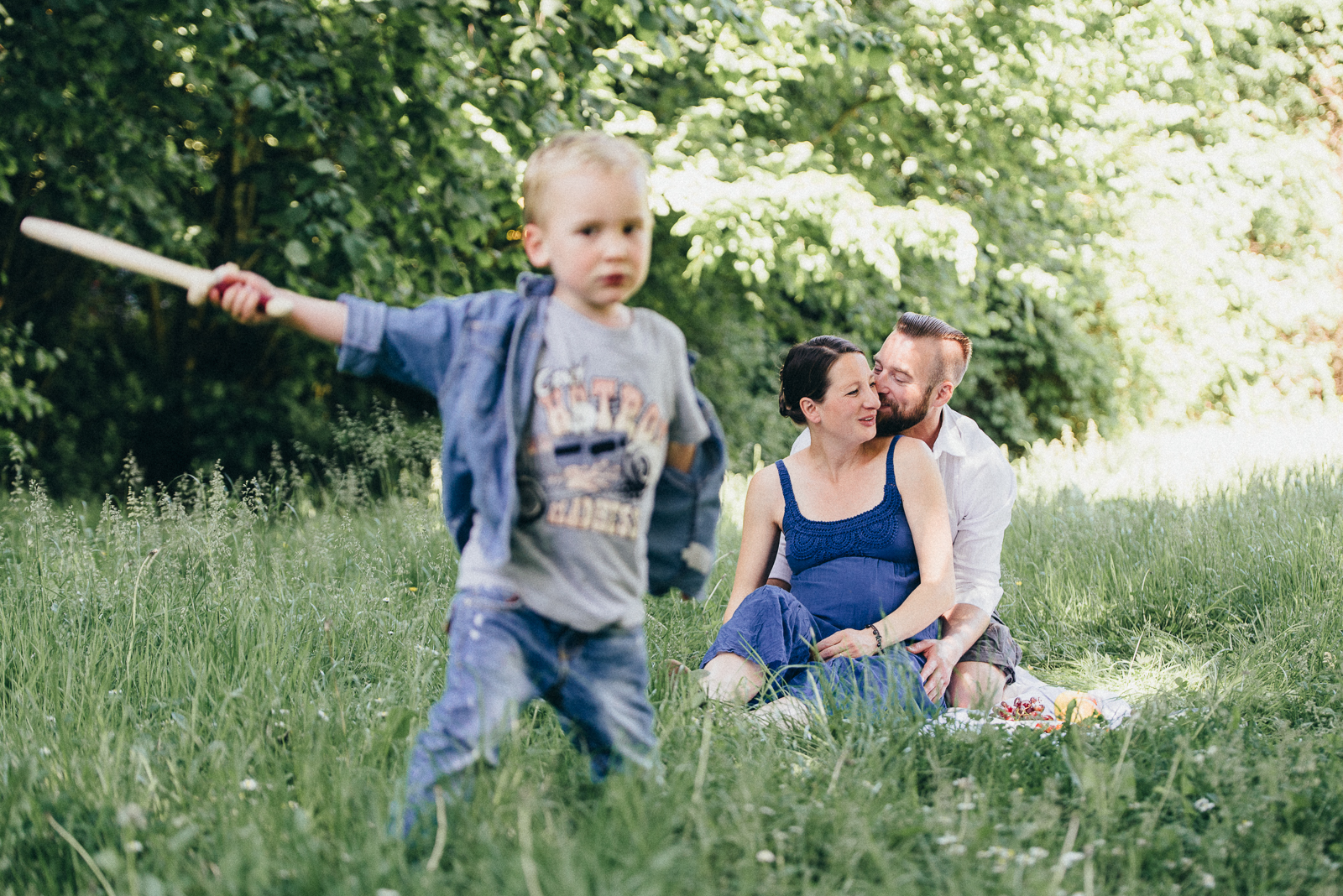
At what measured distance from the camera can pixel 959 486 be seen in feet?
12.3

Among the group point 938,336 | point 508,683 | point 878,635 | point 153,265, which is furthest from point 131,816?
point 938,336

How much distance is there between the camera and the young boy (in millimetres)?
1848

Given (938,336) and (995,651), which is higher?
(938,336)

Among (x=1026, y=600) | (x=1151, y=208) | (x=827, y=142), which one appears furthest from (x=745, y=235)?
(x=1151, y=208)

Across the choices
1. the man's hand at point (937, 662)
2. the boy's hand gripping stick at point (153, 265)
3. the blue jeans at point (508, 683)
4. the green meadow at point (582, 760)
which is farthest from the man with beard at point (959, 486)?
the boy's hand gripping stick at point (153, 265)

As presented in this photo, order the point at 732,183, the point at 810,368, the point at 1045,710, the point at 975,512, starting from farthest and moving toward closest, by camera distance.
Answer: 1. the point at 732,183
2. the point at 975,512
3. the point at 1045,710
4. the point at 810,368

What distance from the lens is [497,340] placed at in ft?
6.26

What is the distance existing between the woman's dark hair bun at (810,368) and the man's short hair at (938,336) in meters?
0.36

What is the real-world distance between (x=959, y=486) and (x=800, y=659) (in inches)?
35.5

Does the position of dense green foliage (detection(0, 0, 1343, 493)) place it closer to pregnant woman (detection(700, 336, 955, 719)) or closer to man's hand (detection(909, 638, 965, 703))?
pregnant woman (detection(700, 336, 955, 719))

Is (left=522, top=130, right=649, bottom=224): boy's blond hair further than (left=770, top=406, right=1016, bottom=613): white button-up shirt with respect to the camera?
No

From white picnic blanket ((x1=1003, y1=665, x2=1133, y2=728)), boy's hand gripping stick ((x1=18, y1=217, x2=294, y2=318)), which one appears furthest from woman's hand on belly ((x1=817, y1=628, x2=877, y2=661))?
boy's hand gripping stick ((x1=18, y1=217, x2=294, y2=318))

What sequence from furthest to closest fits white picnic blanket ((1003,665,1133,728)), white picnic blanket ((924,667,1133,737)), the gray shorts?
the gray shorts, white picnic blanket ((1003,665,1133,728)), white picnic blanket ((924,667,1133,737))

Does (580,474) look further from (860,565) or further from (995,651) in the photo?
(995,651)
